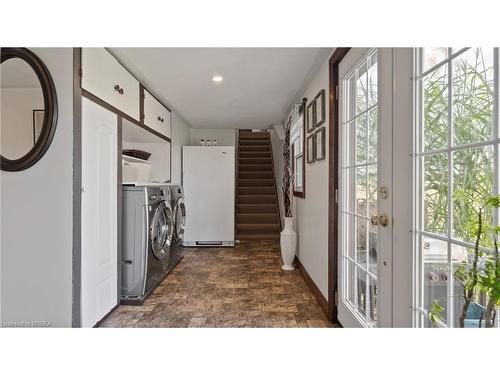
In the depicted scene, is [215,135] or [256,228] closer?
[256,228]

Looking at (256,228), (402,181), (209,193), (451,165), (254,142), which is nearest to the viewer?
(451,165)

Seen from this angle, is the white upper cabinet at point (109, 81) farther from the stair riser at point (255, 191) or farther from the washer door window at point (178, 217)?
the stair riser at point (255, 191)

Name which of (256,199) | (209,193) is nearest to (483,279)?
(209,193)

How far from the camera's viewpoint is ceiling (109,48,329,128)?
2.29 m

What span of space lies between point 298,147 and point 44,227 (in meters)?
Result: 2.85

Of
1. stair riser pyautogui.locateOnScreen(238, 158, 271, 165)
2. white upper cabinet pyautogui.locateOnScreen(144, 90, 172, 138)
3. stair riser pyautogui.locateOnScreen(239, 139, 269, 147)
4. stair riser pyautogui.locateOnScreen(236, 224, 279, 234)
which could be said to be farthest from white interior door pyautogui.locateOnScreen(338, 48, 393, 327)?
stair riser pyautogui.locateOnScreen(239, 139, 269, 147)

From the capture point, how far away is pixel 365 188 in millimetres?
1604

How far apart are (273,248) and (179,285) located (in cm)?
199

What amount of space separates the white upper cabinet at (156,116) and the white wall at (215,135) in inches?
60.1

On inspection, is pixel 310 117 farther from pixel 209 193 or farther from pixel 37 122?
pixel 209 193

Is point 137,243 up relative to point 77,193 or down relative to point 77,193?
down

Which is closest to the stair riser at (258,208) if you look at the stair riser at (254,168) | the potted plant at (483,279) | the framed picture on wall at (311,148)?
the stair riser at (254,168)
